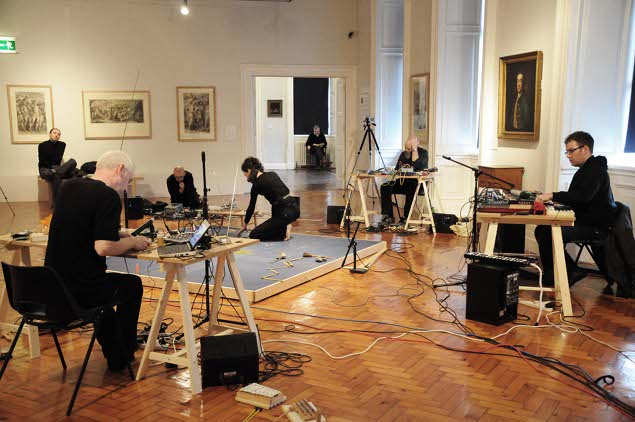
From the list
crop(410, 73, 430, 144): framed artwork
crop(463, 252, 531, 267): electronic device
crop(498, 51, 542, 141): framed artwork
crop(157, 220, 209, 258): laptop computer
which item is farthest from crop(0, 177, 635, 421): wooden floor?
crop(410, 73, 430, 144): framed artwork

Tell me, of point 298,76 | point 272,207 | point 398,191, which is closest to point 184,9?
point 298,76

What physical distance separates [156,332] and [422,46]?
24.5 feet

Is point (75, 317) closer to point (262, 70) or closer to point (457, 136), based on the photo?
point (457, 136)

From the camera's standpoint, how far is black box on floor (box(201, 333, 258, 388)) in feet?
11.6

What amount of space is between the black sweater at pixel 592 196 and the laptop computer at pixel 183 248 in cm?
315

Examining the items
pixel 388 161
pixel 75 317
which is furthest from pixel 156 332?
pixel 388 161

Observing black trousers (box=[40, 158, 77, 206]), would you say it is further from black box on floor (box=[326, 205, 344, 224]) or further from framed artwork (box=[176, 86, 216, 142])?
black box on floor (box=[326, 205, 344, 224])

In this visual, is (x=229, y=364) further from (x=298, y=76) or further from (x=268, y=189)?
(x=298, y=76)

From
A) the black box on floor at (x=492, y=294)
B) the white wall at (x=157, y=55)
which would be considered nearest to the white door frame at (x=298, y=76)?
the white wall at (x=157, y=55)

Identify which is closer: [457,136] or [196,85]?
[457,136]

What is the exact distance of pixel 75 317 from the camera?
333 cm

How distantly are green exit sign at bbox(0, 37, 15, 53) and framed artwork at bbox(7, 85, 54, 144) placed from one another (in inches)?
26.8

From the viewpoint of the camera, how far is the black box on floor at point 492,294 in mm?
4570

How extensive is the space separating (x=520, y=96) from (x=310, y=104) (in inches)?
446
